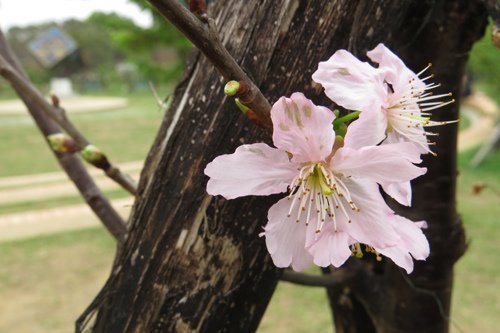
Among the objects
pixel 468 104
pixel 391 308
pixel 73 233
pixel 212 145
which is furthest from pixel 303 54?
pixel 468 104

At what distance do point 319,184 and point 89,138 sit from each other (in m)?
10.0

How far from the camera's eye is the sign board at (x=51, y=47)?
87.5 ft

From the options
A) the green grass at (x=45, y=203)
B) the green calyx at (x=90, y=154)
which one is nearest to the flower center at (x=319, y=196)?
the green calyx at (x=90, y=154)

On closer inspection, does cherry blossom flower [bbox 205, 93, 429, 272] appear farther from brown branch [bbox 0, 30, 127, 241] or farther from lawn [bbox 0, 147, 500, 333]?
lawn [bbox 0, 147, 500, 333]

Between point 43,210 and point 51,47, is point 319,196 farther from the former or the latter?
point 51,47

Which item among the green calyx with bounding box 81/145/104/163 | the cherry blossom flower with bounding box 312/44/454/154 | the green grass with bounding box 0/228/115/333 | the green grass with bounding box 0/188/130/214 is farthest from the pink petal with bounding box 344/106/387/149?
the green grass with bounding box 0/188/130/214

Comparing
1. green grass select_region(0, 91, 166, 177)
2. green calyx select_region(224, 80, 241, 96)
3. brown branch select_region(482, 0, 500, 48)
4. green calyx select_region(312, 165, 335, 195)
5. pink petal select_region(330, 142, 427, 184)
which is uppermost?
brown branch select_region(482, 0, 500, 48)

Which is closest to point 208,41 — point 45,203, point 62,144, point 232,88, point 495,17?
point 232,88

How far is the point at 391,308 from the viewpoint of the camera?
996mm

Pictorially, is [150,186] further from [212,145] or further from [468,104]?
[468,104]

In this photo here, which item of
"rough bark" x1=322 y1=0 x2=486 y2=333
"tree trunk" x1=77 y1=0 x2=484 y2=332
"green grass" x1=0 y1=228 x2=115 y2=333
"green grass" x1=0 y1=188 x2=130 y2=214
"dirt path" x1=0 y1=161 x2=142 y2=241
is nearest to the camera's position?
"tree trunk" x1=77 y1=0 x2=484 y2=332

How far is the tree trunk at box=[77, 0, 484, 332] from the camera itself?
60cm

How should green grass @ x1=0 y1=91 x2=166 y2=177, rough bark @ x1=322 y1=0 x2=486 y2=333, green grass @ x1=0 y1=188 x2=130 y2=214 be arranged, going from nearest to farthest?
1. rough bark @ x1=322 y1=0 x2=486 y2=333
2. green grass @ x1=0 y1=188 x2=130 y2=214
3. green grass @ x1=0 y1=91 x2=166 y2=177

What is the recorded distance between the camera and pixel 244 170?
446 mm
